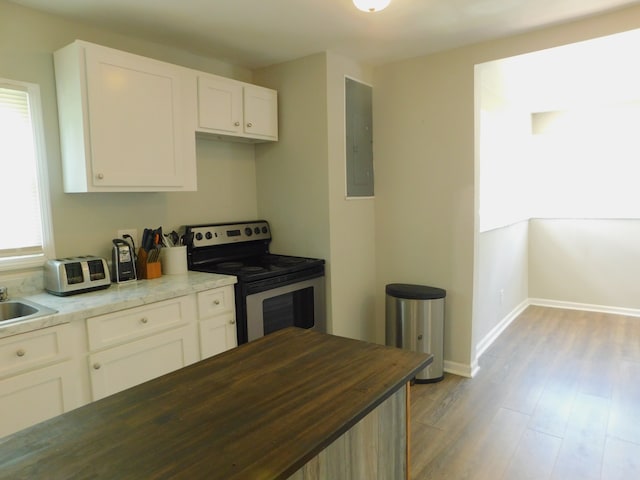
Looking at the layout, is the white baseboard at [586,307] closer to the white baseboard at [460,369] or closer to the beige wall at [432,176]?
the white baseboard at [460,369]

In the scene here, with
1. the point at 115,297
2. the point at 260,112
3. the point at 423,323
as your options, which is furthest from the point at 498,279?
the point at 115,297

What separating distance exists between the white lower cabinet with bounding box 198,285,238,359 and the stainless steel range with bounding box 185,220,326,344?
0.04m

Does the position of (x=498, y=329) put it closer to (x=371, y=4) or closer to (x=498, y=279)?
(x=498, y=279)

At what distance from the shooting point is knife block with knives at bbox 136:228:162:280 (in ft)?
8.38

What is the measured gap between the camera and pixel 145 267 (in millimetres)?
2553

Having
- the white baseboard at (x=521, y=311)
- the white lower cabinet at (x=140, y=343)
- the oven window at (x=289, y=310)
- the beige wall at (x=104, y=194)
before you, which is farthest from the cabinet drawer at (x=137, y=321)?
the white baseboard at (x=521, y=311)

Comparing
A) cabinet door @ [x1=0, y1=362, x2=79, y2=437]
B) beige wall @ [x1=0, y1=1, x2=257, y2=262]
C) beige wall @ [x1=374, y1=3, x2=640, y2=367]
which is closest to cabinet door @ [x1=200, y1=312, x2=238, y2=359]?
cabinet door @ [x1=0, y1=362, x2=79, y2=437]

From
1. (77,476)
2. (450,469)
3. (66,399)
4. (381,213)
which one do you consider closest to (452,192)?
(381,213)

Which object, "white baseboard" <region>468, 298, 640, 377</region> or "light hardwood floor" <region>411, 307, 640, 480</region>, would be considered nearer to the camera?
"light hardwood floor" <region>411, 307, 640, 480</region>

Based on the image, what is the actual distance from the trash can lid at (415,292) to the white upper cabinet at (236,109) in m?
1.47

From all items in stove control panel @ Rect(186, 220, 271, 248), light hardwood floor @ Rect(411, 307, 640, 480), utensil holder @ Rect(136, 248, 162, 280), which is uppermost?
stove control panel @ Rect(186, 220, 271, 248)

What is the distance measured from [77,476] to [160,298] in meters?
1.41

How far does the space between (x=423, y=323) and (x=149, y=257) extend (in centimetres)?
197

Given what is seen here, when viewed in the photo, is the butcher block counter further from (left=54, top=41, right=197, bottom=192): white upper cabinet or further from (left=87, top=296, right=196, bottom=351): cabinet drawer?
(left=54, top=41, right=197, bottom=192): white upper cabinet
